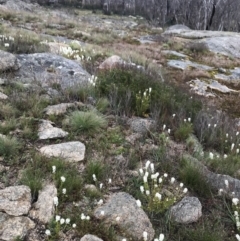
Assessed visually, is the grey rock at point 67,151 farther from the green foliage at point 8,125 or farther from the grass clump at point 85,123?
the green foliage at point 8,125

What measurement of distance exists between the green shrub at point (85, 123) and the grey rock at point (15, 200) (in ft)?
4.73

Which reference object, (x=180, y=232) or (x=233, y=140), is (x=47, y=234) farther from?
(x=233, y=140)

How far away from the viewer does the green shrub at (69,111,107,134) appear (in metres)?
4.60

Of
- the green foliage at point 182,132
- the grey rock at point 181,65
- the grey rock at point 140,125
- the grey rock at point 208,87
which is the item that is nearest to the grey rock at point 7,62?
the grey rock at point 140,125

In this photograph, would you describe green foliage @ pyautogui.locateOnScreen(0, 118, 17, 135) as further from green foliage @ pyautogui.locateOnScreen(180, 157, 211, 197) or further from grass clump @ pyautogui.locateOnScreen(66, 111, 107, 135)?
green foliage @ pyautogui.locateOnScreen(180, 157, 211, 197)

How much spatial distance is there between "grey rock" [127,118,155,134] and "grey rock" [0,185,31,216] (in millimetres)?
2079

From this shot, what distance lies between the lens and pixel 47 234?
287cm

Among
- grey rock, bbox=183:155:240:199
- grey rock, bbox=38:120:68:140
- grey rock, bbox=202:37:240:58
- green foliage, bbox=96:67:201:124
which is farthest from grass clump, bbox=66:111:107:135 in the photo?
grey rock, bbox=202:37:240:58

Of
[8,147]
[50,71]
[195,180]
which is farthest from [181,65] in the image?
[8,147]

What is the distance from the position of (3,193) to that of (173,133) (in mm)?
2699

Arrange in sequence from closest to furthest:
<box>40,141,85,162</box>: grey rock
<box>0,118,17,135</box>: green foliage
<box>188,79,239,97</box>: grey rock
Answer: <box>40,141,85,162</box>: grey rock
<box>0,118,17,135</box>: green foliage
<box>188,79,239,97</box>: grey rock

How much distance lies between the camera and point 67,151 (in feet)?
13.2

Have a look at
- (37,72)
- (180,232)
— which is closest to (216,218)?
(180,232)

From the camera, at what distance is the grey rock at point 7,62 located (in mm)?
6378
